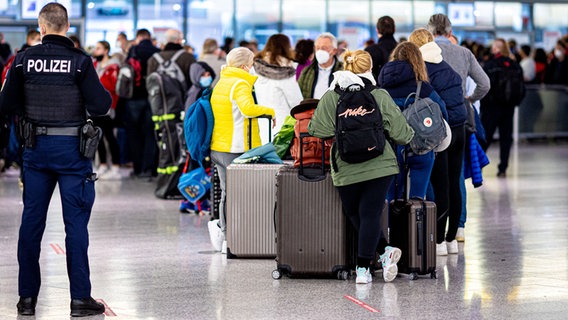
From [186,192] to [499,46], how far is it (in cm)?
680

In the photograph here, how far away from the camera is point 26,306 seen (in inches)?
272

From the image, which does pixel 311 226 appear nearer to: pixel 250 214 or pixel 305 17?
pixel 250 214

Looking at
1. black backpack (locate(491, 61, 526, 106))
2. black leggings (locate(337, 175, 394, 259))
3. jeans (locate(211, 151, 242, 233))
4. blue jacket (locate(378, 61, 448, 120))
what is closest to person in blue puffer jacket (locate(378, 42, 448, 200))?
blue jacket (locate(378, 61, 448, 120))

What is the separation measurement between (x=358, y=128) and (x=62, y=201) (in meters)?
1.92

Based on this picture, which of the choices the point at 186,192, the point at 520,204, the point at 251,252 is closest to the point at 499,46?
the point at 520,204

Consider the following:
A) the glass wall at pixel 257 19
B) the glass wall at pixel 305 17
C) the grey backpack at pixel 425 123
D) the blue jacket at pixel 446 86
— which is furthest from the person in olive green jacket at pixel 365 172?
the glass wall at pixel 257 19

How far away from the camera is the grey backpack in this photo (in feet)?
27.4

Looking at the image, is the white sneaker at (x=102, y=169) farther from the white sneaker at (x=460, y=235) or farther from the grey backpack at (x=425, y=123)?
the grey backpack at (x=425, y=123)

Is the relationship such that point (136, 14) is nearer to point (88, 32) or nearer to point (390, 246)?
point (88, 32)

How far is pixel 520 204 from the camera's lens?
13242mm

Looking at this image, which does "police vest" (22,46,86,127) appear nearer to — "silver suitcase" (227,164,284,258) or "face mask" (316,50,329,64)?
"silver suitcase" (227,164,284,258)

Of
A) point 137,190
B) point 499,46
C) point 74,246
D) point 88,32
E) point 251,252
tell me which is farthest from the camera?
point 88,32

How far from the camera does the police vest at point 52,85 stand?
670 cm

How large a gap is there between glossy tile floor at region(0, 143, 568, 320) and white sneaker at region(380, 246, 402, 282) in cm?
7
